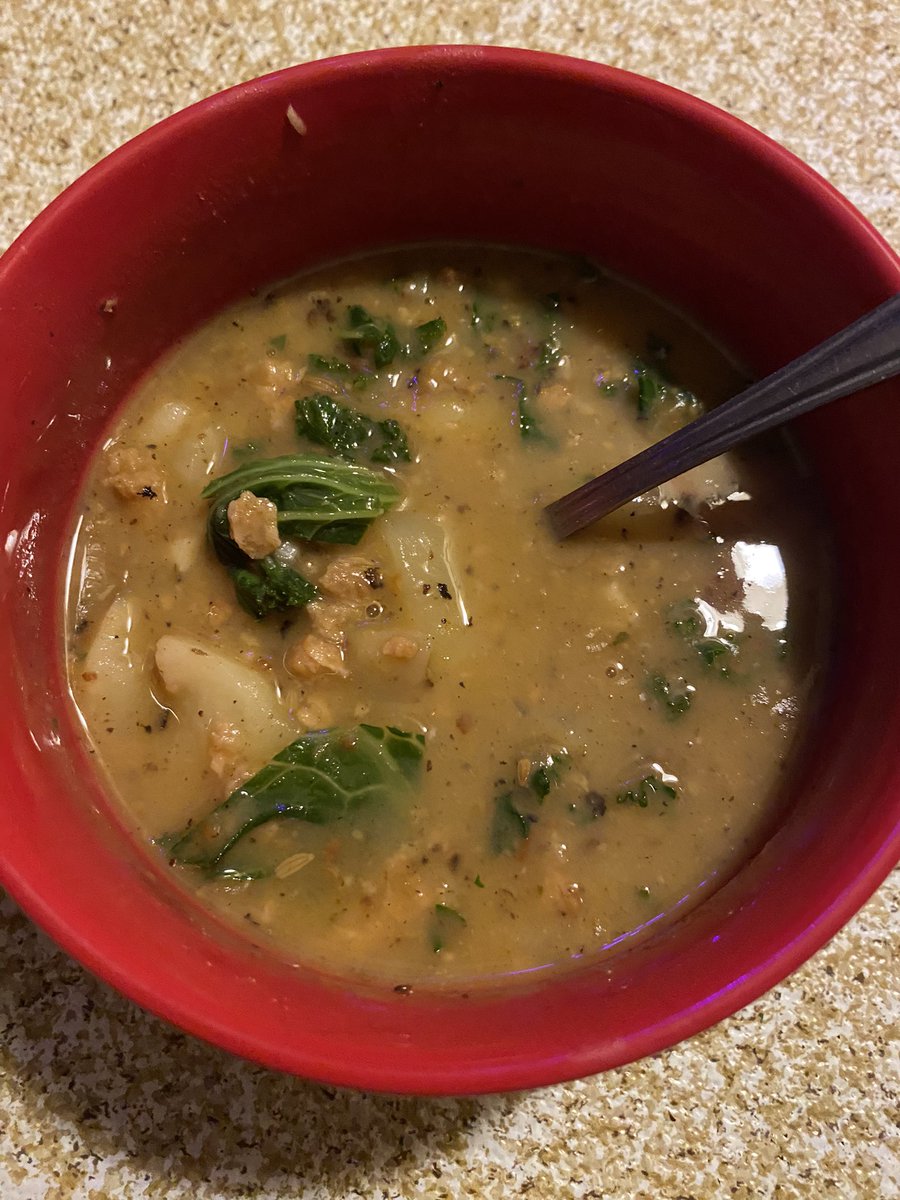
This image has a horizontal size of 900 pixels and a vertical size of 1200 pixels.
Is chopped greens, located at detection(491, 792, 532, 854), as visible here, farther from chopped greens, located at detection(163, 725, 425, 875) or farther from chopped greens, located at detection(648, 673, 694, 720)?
chopped greens, located at detection(648, 673, 694, 720)

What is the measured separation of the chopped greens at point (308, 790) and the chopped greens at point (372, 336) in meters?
0.78

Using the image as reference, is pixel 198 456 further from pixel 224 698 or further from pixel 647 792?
pixel 647 792

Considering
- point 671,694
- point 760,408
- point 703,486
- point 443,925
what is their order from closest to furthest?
point 760,408 < point 443,925 < point 671,694 < point 703,486

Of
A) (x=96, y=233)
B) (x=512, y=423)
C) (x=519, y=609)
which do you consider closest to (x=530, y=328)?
(x=512, y=423)

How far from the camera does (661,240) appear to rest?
1.87 m

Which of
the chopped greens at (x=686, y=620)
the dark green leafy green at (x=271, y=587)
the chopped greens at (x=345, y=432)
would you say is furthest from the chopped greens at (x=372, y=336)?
the chopped greens at (x=686, y=620)

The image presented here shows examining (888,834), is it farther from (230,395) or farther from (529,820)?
(230,395)

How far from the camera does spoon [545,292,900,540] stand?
1.44 metres

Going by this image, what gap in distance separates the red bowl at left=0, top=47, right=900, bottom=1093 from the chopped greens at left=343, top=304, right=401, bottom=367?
0.14 meters

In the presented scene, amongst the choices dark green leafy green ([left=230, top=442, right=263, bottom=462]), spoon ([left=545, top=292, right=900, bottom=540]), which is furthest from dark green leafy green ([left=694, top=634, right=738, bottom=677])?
dark green leafy green ([left=230, top=442, right=263, bottom=462])

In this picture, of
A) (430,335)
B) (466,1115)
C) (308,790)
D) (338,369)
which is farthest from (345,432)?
(466,1115)

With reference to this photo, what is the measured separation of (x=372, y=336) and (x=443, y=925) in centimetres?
116

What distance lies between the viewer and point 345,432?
1904 millimetres

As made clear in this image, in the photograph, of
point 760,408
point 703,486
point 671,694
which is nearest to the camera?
point 760,408
